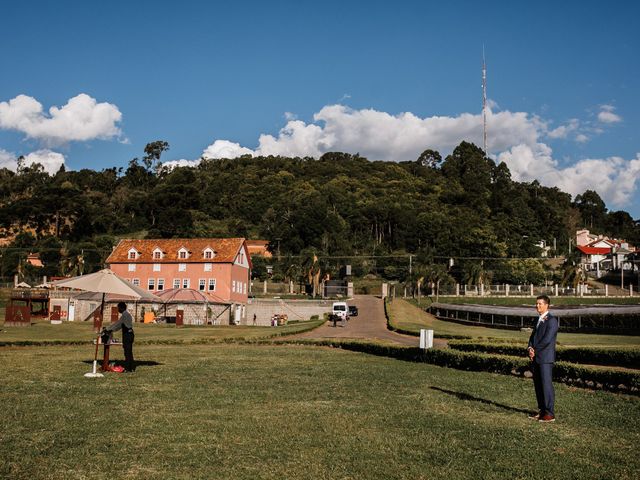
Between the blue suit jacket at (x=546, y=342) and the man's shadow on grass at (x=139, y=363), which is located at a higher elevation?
the blue suit jacket at (x=546, y=342)

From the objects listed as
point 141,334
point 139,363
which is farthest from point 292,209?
point 139,363

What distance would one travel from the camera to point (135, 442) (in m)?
8.06

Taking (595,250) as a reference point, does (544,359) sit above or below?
below

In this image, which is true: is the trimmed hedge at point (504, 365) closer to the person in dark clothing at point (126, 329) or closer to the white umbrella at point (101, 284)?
the person in dark clothing at point (126, 329)

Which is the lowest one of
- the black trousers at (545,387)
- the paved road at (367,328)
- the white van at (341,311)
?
the paved road at (367,328)

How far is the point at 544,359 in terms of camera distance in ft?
34.3

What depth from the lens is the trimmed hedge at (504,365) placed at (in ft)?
45.8

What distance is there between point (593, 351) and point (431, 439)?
458 inches

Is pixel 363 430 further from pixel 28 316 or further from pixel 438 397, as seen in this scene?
pixel 28 316

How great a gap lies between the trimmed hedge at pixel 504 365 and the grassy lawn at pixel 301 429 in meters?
0.64

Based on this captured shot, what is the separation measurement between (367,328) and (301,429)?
38.6 meters

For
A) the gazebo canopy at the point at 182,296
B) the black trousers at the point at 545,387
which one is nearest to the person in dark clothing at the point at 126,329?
the black trousers at the point at 545,387

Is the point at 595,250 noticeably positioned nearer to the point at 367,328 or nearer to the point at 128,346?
the point at 367,328

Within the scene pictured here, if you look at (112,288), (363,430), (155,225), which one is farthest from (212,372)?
(155,225)
